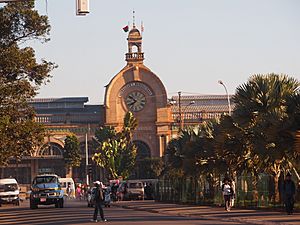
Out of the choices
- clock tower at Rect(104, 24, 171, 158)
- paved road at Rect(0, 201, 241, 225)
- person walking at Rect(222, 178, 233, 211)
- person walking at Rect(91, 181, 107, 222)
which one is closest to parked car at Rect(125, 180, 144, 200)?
paved road at Rect(0, 201, 241, 225)

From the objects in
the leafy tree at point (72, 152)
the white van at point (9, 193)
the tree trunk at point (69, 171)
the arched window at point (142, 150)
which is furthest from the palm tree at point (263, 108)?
the tree trunk at point (69, 171)

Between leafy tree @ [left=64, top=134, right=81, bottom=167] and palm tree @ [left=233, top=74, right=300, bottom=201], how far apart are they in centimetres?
7112

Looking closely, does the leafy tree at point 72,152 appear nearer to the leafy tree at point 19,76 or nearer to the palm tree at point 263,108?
the leafy tree at point 19,76

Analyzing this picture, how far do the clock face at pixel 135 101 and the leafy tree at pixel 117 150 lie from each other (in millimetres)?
5428

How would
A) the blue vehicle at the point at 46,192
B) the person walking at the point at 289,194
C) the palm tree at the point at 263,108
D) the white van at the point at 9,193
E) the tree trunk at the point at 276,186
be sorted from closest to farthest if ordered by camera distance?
the person walking at the point at 289,194, the palm tree at the point at 263,108, the tree trunk at the point at 276,186, the blue vehicle at the point at 46,192, the white van at the point at 9,193

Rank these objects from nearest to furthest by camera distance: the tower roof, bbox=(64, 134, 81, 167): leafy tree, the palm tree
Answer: the palm tree < bbox=(64, 134, 81, 167): leafy tree < the tower roof

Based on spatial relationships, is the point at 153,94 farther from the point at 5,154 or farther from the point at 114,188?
the point at 5,154

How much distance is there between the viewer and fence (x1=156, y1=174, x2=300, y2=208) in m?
40.8

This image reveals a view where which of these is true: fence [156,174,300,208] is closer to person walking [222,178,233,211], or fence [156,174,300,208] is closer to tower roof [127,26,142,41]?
person walking [222,178,233,211]

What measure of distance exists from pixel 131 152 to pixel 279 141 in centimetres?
7105

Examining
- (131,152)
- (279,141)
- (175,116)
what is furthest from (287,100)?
(175,116)

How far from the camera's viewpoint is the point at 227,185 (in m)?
40.0

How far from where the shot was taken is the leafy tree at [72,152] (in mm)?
111125

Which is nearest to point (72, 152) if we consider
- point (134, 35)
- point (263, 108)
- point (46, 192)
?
point (134, 35)
